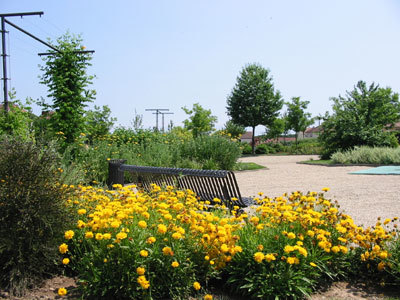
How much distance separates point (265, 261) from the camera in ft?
9.91

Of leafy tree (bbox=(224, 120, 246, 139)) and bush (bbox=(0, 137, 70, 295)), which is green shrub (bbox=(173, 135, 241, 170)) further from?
leafy tree (bbox=(224, 120, 246, 139))

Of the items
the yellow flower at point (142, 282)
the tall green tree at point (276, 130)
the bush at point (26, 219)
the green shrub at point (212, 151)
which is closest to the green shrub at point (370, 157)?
the green shrub at point (212, 151)

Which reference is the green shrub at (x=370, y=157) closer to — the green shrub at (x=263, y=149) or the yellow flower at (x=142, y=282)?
the green shrub at (x=263, y=149)

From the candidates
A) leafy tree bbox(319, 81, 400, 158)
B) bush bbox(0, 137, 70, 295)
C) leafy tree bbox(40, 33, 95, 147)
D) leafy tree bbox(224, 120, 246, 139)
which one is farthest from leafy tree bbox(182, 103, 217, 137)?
bush bbox(0, 137, 70, 295)

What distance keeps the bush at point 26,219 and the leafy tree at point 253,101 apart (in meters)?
32.1

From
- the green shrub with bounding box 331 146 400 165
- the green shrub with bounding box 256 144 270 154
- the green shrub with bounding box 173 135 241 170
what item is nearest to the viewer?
the green shrub with bounding box 173 135 241 170

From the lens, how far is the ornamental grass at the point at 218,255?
2.85m

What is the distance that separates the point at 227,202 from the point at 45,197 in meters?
3.07

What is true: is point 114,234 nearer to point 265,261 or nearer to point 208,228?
point 208,228

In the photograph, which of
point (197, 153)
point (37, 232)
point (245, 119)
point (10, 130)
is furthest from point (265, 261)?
point (245, 119)

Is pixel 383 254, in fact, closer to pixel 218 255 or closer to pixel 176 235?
pixel 218 255

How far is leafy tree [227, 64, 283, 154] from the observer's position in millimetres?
35062

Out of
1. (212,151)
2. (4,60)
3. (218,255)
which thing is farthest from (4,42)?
(218,255)

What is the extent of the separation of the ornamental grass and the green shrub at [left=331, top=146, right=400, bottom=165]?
17.0 meters
